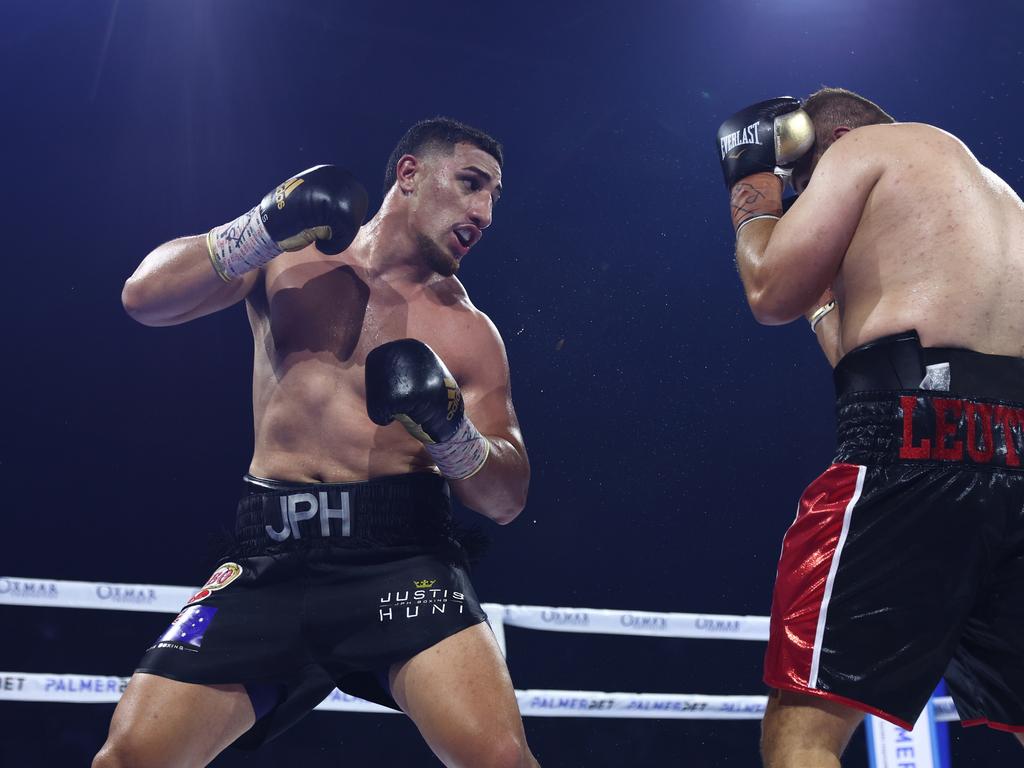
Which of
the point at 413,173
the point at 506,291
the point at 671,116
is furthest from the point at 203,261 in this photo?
the point at 671,116

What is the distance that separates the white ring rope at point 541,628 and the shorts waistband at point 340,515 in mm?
975

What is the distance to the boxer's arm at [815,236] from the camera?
1701 millimetres

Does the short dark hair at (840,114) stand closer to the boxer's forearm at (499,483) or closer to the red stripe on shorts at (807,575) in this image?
the red stripe on shorts at (807,575)

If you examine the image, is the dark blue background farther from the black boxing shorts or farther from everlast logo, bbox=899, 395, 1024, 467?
everlast logo, bbox=899, 395, 1024, 467

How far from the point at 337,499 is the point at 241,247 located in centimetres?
56

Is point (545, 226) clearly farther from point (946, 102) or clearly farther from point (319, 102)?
point (946, 102)

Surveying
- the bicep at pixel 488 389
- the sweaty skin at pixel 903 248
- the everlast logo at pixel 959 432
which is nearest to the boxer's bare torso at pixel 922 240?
the sweaty skin at pixel 903 248

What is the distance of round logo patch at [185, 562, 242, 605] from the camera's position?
2.07 metres

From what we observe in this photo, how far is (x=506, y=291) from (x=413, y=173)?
1174 mm

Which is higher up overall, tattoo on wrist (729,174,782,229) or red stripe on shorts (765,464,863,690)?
tattoo on wrist (729,174,782,229)

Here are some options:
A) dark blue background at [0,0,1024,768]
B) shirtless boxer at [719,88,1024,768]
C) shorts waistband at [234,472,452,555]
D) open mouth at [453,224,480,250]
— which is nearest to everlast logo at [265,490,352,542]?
shorts waistband at [234,472,452,555]

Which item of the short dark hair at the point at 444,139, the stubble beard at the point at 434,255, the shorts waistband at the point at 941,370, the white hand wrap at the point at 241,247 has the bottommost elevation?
the shorts waistband at the point at 941,370

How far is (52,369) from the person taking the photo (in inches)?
121

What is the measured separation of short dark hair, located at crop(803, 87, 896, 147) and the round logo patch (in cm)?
145
